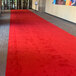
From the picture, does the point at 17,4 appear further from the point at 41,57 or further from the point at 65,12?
the point at 41,57

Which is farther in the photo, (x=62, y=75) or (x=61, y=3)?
(x=61, y=3)

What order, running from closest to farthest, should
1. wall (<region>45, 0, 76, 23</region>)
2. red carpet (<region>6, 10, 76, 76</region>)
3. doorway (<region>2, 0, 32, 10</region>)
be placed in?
red carpet (<region>6, 10, 76, 76</region>) < wall (<region>45, 0, 76, 23</region>) < doorway (<region>2, 0, 32, 10</region>)

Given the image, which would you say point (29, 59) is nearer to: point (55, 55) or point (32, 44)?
point (55, 55)

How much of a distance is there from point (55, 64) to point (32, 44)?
1831 mm

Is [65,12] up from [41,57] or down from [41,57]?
up

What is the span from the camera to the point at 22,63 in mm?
3727

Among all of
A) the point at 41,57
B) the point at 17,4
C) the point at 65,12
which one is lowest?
the point at 41,57

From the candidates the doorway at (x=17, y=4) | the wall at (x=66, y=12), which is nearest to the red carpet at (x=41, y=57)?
the wall at (x=66, y=12)

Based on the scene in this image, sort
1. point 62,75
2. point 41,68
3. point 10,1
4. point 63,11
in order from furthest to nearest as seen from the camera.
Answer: point 10,1
point 63,11
point 41,68
point 62,75

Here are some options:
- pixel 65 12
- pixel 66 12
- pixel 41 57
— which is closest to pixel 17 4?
pixel 65 12

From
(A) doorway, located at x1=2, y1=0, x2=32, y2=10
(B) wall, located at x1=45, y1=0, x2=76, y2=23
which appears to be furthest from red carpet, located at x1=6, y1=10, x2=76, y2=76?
(A) doorway, located at x1=2, y1=0, x2=32, y2=10

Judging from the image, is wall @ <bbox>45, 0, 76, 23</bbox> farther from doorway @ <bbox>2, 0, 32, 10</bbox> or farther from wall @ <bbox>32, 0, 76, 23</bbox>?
doorway @ <bbox>2, 0, 32, 10</bbox>

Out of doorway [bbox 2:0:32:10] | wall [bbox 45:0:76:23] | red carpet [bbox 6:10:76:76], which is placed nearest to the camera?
red carpet [bbox 6:10:76:76]

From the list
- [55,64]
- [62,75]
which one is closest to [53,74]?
[62,75]
